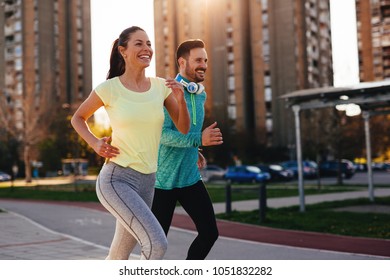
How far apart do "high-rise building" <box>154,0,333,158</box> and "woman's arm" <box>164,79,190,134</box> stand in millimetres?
2726

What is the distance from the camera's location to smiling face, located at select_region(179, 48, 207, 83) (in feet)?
12.8

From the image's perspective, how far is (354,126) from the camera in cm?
2780

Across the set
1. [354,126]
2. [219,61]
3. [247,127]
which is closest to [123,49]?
[219,61]

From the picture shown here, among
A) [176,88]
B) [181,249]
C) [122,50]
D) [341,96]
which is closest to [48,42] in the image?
[181,249]

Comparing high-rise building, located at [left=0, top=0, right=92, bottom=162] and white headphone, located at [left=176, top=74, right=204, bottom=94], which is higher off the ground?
high-rise building, located at [left=0, top=0, right=92, bottom=162]

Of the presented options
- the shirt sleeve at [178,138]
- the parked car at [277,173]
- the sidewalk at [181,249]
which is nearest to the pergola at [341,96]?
the sidewalk at [181,249]

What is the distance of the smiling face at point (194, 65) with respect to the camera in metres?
3.90

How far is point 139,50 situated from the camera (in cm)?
339

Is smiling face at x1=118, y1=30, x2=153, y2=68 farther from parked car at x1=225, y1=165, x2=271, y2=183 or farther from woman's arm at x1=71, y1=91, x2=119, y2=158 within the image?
parked car at x1=225, y1=165, x2=271, y2=183

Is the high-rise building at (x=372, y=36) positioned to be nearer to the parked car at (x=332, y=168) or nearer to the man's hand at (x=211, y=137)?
the parked car at (x=332, y=168)

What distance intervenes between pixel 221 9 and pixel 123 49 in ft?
18.6

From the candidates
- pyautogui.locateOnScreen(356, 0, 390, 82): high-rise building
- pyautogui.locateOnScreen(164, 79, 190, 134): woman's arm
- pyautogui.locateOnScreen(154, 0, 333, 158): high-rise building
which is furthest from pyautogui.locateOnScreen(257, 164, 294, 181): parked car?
pyautogui.locateOnScreen(164, 79, 190, 134): woman's arm

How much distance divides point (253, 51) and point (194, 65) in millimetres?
18206
